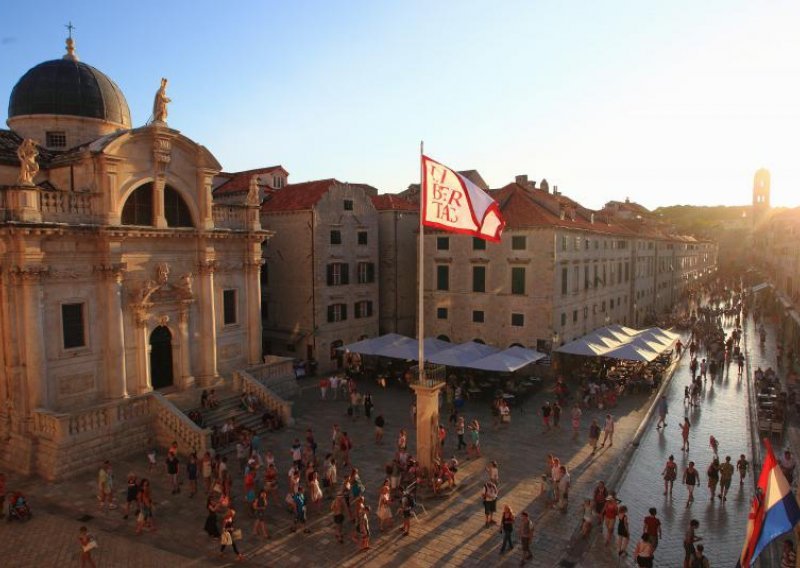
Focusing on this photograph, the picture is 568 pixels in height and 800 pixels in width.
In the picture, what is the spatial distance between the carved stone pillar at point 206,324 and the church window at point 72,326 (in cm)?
566

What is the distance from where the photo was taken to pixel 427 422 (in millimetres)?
19125

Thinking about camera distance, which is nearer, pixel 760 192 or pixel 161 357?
pixel 161 357

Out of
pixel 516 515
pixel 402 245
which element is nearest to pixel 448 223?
pixel 516 515

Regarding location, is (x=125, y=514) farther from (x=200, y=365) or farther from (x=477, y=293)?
(x=477, y=293)

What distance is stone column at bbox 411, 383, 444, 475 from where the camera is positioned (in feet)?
62.1

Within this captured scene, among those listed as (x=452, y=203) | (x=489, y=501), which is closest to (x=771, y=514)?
(x=489, y=501)

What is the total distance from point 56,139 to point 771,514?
32.0m

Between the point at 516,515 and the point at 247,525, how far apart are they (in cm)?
820

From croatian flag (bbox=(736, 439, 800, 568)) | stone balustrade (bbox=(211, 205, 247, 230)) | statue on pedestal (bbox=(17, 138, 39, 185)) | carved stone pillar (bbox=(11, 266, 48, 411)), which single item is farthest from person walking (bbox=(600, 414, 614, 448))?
statue on pedestal (bbox=(17, 138, 39, 185))

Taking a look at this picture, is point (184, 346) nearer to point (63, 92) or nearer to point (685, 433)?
point (63, 92)

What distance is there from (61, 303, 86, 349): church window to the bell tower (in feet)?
544

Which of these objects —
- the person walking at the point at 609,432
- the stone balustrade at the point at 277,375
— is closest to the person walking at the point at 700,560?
the person walking at the point at 609,432

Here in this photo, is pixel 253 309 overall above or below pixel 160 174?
below

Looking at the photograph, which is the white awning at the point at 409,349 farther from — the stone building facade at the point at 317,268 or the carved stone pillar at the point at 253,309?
the carved stone pillar at the point at 253,309
